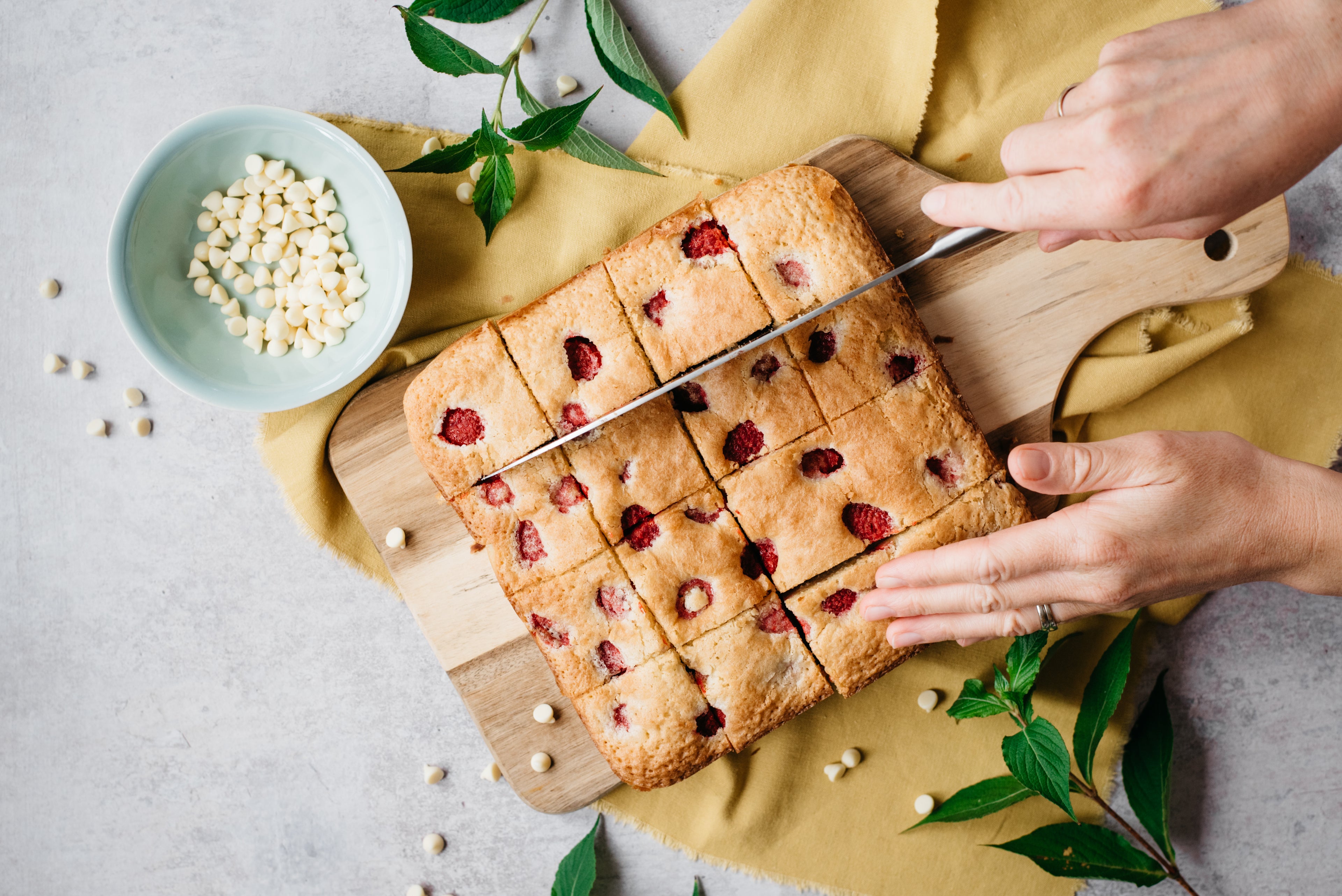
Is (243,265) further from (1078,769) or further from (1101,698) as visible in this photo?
(1078,769)

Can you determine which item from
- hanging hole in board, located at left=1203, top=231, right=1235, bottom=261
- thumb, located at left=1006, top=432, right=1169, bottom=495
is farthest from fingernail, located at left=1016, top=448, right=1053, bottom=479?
hanging hole in board, located at left=1203, top=231, right=1235, bottom=261

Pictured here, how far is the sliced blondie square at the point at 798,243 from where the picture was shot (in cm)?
260

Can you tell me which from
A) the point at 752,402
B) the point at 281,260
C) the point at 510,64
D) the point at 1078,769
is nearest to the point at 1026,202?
the point at 752,402

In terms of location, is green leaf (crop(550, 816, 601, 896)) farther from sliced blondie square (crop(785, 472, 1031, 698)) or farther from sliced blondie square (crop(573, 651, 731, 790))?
sliced blondie square (crop(785, 472, 1031, 698))

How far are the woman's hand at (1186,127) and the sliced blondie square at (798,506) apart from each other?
3.04ft

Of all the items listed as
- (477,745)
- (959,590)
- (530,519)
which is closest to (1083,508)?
(959,590)

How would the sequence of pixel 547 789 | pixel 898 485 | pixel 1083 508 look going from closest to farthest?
pixel 1083 508
pixel 898 485
pixel 547 789

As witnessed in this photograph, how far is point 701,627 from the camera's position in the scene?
8.71 feet

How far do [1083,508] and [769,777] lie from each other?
144cm

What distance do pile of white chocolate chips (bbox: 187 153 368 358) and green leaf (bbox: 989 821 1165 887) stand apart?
9.58 feet

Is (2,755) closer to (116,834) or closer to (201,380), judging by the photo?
(116,834)

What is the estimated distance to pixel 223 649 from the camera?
314cm

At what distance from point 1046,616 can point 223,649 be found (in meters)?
2.93

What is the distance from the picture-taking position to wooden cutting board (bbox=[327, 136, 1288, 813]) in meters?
2.78
